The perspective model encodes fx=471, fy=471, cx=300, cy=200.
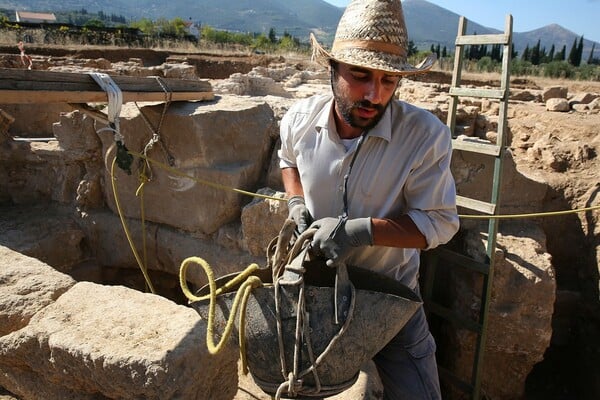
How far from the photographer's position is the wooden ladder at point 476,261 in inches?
129

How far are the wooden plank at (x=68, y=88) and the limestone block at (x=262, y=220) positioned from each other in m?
1.06

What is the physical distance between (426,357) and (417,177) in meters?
0.86

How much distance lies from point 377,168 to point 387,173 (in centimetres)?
5

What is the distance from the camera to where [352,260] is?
7.03 ft

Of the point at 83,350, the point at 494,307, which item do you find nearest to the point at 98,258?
the point at 83,350

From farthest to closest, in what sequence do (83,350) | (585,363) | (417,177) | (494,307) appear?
1. (585,363)
2. (494,307)
3. (83,350)
4. (417,177)

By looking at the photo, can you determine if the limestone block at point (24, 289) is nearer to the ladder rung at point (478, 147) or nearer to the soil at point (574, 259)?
the ladder rung at point (478, 147)

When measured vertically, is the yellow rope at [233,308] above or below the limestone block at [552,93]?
below

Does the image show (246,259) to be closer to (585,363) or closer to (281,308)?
(281,308)

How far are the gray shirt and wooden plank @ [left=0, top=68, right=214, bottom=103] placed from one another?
171cm

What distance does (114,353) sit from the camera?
2.05m

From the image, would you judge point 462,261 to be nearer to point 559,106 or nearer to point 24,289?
point 24,289

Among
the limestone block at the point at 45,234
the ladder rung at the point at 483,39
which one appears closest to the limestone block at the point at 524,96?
the ladder rung at the point at 483,39

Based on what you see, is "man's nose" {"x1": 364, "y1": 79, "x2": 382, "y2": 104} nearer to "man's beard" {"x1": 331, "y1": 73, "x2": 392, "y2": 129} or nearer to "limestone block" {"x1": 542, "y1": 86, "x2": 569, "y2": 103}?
"man's beard" {"x1": 331, "y1": 73, "x2": 392, "y2": 129}
